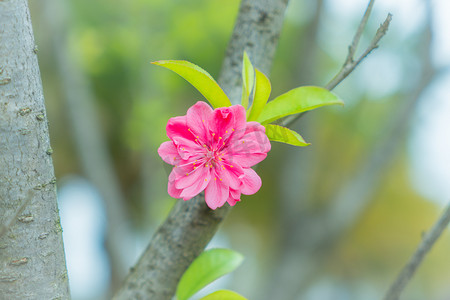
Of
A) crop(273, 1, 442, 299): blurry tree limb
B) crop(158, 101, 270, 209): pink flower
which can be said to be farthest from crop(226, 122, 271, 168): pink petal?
crop(273, 1, 442, 299): blurry tree limb

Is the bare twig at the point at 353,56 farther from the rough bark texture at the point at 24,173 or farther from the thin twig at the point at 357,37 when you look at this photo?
the rough bark texture at the point at 24,173

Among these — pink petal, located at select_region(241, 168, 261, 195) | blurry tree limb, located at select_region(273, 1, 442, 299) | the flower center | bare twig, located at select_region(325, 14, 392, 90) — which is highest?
bare twig, located at select_region(325, 14, 392, 90)

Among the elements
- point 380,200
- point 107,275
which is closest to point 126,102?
point 107,275

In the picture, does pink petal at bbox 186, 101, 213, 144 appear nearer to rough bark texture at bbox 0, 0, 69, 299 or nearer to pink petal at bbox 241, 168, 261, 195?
pink petal at bbox 241, 168, 261, 195

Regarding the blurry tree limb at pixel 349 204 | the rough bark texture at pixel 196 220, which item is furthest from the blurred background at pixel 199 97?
the rough bark texture at pixel 196 220

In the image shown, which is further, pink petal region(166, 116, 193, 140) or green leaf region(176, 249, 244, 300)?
green leaf region(176, 249, 244, 300)

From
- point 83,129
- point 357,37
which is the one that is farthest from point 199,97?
point 357,37

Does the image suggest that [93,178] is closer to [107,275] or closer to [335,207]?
[107,275]
